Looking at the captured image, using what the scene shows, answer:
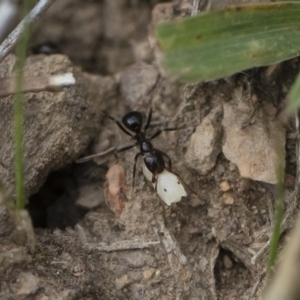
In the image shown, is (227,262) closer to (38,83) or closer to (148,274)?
(148,274)

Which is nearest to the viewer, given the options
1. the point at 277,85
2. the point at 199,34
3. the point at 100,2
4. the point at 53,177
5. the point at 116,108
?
the point at 199,34

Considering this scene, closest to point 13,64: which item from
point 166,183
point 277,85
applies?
point 166,183

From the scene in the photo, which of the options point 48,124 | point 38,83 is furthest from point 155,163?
point 38,83

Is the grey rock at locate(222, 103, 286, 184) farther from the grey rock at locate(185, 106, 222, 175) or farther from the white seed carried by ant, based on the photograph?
the white seed carried by ant

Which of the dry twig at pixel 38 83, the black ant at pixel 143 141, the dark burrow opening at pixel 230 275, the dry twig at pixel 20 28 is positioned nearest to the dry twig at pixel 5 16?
the dry twig at pixel 20 28

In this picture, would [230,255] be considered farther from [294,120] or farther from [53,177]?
[53,177]

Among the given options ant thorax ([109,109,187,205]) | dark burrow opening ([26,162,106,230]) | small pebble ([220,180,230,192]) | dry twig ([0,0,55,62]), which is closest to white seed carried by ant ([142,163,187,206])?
ant thorax ([109,109,187,205])

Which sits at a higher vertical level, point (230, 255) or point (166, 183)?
point (166, 183)
